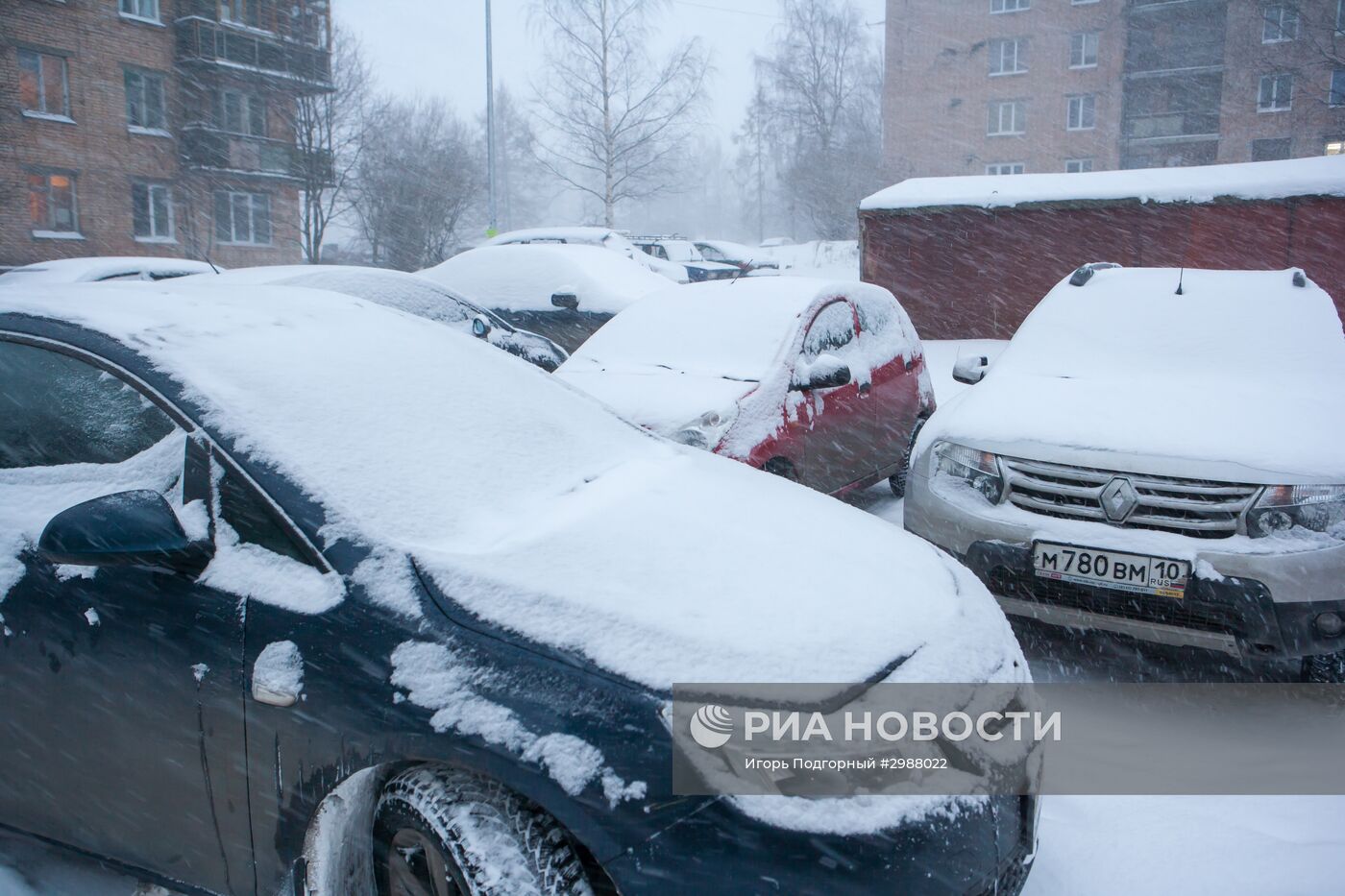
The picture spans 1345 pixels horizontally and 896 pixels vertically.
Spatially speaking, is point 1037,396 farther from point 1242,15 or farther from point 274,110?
point 1242,15

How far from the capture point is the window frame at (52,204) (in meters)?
24.0

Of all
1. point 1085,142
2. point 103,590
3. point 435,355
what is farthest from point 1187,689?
point 1085,142

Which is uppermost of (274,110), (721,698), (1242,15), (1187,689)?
(1242,15)

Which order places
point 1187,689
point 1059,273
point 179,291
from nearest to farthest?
point 179,291 < point 1187,689 < point 1059,273

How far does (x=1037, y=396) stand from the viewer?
4.07 metres

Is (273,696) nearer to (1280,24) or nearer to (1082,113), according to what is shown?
(1280,24)

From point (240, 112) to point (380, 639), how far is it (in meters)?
30.5

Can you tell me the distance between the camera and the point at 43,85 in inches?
958

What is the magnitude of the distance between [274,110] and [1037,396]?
2882cm

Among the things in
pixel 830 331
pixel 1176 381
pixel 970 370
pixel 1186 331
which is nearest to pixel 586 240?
pixel 830 331

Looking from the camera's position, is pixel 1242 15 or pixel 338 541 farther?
pixel 1242 15

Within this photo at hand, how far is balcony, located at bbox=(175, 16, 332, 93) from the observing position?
26.2 m

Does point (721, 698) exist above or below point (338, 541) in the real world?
below

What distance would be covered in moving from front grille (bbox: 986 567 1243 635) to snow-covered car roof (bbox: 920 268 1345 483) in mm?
457
